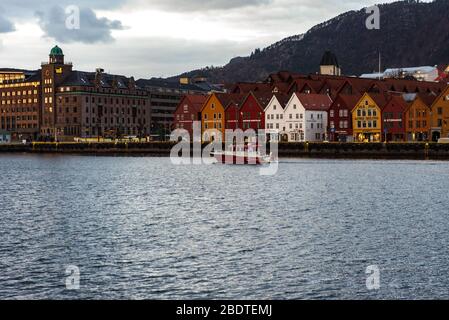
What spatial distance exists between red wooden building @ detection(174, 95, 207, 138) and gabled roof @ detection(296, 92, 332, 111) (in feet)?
91.4

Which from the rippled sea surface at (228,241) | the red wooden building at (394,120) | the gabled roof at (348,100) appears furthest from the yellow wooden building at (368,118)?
the rippled sea surface at (228,241)

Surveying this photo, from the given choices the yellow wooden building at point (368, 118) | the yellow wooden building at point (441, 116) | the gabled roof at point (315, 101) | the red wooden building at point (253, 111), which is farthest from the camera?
the red wooden building at point (253, 111)

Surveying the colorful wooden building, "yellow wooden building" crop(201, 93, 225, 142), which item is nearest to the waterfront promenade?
"yellow wooden building" crop(201, 93, 225, 142)

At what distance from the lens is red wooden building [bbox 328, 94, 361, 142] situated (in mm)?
154250

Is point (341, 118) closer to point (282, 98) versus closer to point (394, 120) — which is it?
point (394, 120)

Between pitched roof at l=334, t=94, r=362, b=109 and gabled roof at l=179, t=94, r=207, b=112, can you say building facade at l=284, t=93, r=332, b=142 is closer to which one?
pitched roof at l=334, t=94, r=362, b=109

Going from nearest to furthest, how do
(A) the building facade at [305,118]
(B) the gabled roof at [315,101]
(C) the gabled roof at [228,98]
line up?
(A) the building facade at [305,118] < (B) the gabled roof at [315,101] < (C) the gabled roof at [228,98]

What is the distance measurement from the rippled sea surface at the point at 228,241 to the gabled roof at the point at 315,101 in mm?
78465

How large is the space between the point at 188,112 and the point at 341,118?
39920 mm

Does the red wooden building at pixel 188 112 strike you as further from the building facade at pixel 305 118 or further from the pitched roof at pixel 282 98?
the building facade at pixel 305 118

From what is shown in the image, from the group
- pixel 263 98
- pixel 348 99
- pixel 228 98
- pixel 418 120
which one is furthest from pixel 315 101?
pixel 418 120

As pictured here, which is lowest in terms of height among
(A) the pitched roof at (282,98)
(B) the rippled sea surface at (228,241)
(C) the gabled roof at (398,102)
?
(B) the rippled sea surface at (228,241)

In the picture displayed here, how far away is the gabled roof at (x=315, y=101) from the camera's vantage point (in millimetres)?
157250

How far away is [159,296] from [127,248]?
10.4 meters
